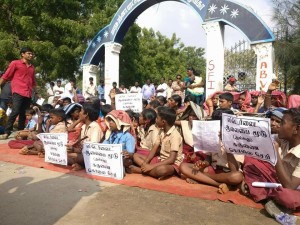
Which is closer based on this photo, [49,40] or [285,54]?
[285,54]

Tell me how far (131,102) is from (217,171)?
3.13m

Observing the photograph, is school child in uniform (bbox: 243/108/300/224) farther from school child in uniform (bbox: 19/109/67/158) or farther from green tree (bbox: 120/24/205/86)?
green tree (bbox: 120/24/205/86)

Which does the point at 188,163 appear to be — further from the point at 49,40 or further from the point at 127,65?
the point at 127,65

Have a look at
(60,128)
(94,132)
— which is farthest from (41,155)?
(94,132)

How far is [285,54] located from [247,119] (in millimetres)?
10520

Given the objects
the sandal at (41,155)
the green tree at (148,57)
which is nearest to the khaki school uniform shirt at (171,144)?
the sandal at (41,155)

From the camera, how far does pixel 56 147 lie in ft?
14.2

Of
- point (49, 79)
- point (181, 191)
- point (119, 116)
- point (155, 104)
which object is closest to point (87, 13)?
point (49, 79)

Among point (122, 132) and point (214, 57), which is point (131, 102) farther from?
point (214, 57)

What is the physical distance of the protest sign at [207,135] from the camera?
11.1 feet

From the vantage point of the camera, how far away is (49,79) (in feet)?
46.5

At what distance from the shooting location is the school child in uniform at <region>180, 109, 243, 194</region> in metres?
3.33

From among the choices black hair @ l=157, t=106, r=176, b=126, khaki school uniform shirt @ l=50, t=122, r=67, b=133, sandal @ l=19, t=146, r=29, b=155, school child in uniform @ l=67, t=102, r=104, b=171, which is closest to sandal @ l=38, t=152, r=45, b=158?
sandal @ l=19, t=146, r=29, b=155

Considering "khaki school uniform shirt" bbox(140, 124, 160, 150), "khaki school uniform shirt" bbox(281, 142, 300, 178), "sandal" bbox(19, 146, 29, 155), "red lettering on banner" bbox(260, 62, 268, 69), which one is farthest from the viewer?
"red lettering on banner" bbox(260, 62, 268, 69)
